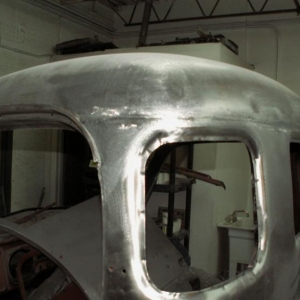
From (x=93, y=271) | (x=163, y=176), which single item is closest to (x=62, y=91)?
(x=93, y=271)

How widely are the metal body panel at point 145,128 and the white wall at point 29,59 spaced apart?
355cm

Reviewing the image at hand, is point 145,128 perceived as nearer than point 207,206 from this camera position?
Yes

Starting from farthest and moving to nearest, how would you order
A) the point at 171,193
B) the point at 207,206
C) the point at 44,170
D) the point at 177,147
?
the point at 44,170, the point at 207,206, the point at 171,193, the point at 177,147

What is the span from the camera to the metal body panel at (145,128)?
1442 mm

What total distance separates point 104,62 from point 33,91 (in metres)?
0.30

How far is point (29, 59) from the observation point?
17.9 feet

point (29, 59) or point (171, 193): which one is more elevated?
point (29, 59)

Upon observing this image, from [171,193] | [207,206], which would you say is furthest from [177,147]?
[207,206]

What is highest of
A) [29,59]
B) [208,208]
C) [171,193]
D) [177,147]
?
[29,59]

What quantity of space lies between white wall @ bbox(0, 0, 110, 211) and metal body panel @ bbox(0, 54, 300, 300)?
3555mm

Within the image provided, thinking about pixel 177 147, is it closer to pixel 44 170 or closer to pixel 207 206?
pixel 207 206

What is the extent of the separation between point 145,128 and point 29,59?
434 centimetres

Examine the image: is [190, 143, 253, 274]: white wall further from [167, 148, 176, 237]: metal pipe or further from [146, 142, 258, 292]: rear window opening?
Result: [167, 148, 176, 237]: metal pipe

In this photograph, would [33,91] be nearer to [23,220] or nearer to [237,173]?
[23,220]
